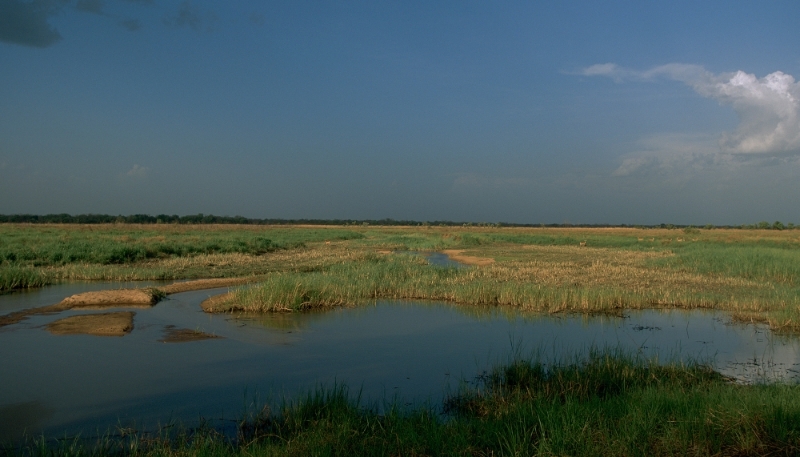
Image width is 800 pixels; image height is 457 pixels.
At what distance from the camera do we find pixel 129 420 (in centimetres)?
652

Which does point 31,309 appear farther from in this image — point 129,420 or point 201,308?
point 129,420

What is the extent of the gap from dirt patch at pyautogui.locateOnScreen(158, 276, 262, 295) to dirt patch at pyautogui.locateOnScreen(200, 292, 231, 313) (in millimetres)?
2634

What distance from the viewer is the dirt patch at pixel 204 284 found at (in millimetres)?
17250

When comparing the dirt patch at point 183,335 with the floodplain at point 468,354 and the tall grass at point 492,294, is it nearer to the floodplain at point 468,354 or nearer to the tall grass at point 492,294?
the floodplain at point 468,354

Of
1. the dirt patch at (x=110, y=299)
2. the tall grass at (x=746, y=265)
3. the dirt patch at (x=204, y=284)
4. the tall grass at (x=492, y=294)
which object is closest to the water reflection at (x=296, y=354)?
the tall grass at (x=492, y=294)

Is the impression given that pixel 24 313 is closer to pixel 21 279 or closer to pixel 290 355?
pixel 21 279

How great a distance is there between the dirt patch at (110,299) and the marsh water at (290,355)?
66cm

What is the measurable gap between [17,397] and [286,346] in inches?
170

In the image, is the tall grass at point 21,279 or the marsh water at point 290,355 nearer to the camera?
the marsh water at point 290,355

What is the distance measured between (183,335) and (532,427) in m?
8.21

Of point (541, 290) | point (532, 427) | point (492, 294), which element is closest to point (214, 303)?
point (492, 294)

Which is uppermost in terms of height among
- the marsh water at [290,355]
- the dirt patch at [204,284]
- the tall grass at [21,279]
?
the tall grass at [21,279]

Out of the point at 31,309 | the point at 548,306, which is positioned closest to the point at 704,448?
the point at 548,306

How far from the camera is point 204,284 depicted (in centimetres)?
1858
